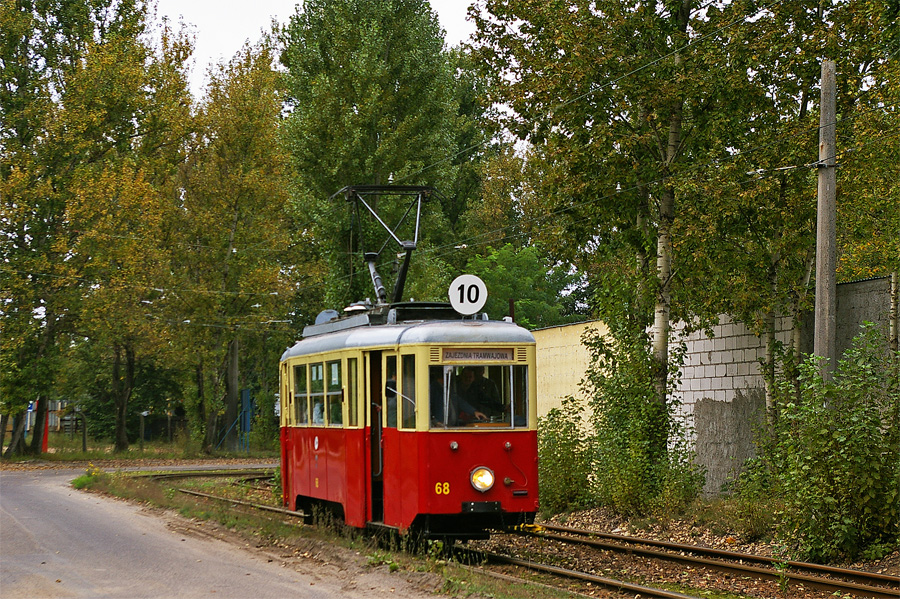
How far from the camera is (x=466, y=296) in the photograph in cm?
1409

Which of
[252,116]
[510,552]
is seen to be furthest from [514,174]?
[510,552]

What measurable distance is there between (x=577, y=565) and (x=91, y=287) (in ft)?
99.4

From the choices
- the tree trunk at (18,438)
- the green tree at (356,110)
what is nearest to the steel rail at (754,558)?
the green tree at (356,110)

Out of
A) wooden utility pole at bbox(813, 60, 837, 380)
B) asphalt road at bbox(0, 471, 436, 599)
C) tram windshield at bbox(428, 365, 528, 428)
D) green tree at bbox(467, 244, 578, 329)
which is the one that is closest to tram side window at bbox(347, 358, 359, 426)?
tram windshield at bbox(428, 365, 528, 428)

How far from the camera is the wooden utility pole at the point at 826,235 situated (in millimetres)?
15125

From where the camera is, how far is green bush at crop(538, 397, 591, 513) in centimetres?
2003

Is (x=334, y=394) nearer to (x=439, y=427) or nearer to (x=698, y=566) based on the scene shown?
(x=439, y=427)

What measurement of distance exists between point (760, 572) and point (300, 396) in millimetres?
7542

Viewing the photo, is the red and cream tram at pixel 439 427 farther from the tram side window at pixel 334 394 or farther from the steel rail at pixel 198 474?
the steel rail at pixel 198 474

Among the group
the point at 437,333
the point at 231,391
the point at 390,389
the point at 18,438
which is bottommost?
the point at 18,438

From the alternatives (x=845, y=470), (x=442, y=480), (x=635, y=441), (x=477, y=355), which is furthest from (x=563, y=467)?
(x=845, y=470)

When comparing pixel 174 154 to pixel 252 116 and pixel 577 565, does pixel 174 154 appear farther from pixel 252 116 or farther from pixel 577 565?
pixel 577 565

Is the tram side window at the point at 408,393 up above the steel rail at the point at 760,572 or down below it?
above

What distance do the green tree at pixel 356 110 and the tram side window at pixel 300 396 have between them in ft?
46.5
